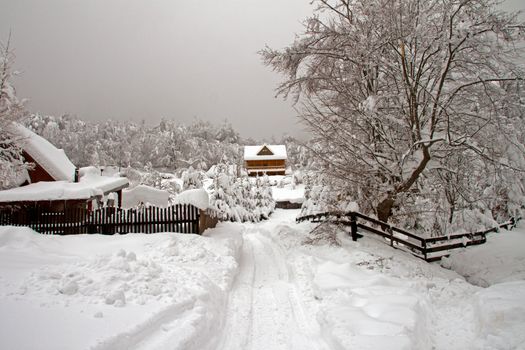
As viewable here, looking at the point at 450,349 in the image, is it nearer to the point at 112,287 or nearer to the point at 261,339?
the point at 261,339

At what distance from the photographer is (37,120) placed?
7962 centimetres

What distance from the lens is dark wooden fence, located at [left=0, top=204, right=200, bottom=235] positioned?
12.5 m

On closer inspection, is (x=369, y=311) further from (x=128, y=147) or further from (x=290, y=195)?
(x=128, y=147)

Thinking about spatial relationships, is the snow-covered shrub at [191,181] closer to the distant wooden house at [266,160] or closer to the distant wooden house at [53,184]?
the distant wooden house at [53,184]

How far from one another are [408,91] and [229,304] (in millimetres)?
9095

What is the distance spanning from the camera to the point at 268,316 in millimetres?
5801

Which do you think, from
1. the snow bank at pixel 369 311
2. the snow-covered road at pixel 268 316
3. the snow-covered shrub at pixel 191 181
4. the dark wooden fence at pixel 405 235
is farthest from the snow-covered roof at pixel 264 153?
the snow bank at pixel 369 311

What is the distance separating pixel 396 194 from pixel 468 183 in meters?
2.86

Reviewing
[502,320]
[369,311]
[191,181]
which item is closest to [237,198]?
[191,181]

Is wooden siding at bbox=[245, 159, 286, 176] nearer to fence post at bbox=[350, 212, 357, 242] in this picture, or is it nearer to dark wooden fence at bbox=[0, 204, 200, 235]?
dark wooden fence at bbox=[0, 204, 200, 235]

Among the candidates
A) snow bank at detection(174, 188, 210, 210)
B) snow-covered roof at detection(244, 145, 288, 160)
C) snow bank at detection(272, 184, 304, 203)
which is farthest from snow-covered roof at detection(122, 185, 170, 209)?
snow-covered roof at detection(244, 145, 288, 160)

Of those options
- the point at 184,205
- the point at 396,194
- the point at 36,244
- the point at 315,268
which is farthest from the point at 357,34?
the point at 36,244

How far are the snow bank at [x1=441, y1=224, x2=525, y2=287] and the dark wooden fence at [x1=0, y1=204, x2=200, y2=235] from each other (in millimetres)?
10058

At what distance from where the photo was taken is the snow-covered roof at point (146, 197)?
21.8 meters
